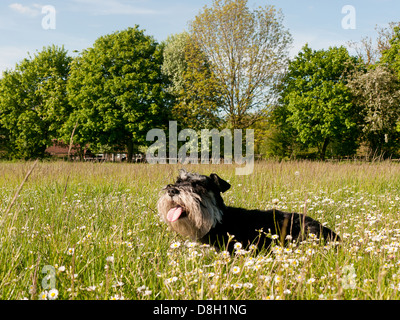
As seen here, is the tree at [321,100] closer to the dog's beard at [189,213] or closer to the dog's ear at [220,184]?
the dog's ear at [220,184]

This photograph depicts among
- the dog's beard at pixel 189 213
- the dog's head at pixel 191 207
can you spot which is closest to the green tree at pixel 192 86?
the dog's head at pixel 191 207

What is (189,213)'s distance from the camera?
12.5 ft

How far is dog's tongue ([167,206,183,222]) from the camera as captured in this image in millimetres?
3828

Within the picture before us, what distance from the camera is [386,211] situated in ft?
18.2

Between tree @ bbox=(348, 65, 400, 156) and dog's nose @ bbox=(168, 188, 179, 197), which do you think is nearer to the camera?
dog's nose @ bbox=(168, 188, 179, 197)

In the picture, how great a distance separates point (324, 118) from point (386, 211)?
91.2 ft

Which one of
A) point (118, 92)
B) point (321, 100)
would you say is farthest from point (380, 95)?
point (118, 92)

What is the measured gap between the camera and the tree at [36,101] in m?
33.2

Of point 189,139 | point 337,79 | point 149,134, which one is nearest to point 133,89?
point 149,134

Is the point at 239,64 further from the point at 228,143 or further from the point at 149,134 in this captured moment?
the point at 149,134

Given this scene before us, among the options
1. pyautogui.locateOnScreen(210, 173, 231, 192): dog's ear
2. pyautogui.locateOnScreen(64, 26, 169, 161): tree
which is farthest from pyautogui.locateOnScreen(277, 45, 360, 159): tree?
pyautogui.locateOnScreen(210, 173, 231, 192): dog's ear

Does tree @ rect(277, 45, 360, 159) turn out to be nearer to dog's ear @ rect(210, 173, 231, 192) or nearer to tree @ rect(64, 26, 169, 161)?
tree @ rect(64, 26, 169, 161)

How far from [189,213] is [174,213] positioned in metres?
0.21

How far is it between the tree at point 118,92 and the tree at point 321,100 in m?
13.7
